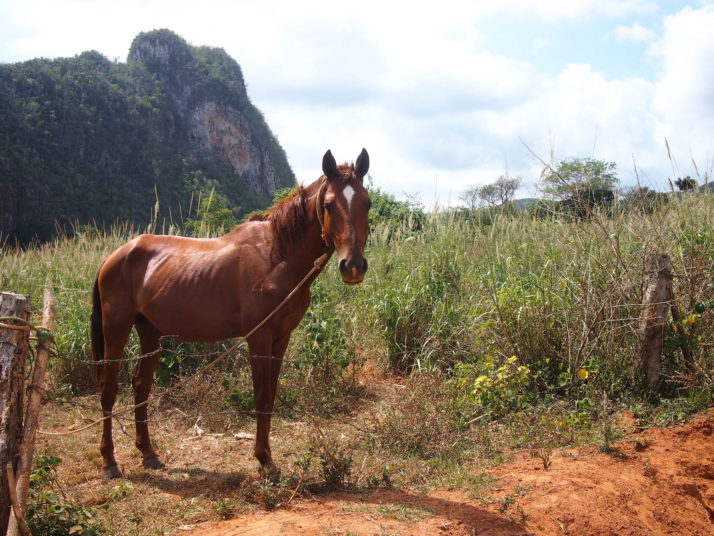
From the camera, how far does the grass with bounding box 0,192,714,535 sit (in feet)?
12.7

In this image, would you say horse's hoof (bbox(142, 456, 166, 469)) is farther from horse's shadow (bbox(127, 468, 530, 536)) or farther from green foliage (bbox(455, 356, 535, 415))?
green foliage (bbox(455, 356, 535, 415))

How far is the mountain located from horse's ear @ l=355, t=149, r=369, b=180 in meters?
23.3

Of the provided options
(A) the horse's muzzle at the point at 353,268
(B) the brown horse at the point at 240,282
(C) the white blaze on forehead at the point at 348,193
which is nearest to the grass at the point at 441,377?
(B) the brown horse at the point at 240,282

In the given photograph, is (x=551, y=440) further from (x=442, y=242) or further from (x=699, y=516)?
(x=442, y=242)

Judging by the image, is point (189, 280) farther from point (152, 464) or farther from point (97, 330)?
point (152, 464)

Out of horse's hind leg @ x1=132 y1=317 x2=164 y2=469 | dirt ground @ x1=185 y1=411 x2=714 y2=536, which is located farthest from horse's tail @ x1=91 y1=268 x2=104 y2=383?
dirt ground @ x1=185 y1=411 x2=714 y2=536

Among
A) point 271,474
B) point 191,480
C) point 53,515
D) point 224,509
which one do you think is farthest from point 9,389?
point 191,480

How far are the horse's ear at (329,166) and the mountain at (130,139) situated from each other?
2337 cm

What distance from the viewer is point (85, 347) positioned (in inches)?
252

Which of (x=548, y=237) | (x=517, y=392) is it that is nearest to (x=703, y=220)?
(x=548, y=237)

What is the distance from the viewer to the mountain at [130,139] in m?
39.3

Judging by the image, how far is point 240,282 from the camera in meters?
3.92

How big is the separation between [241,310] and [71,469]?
2002mm

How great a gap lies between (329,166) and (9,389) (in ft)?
→ 7.25
